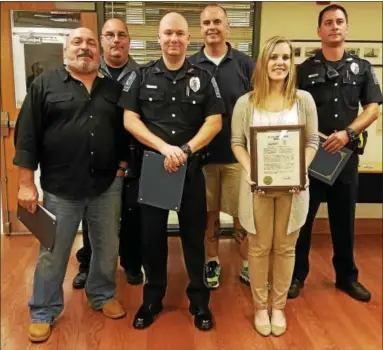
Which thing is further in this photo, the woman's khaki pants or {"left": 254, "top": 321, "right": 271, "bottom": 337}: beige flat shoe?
{"left": 254, "top": 321, "right": 271, "bottom": 337}: beige flat shoe

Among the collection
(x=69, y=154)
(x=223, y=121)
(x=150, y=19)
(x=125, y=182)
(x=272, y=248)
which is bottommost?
(x=272, y=248)

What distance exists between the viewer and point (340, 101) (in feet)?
7.16

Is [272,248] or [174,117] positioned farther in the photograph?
[272,248]

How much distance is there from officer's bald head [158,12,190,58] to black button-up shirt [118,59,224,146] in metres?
0.09

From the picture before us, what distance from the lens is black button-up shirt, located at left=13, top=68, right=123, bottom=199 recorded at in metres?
1.84

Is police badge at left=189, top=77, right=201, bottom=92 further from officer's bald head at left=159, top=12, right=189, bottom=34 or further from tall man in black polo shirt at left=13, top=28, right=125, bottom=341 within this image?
tall man in black polo shirt at left=13, top=28, right=125, bottom=341

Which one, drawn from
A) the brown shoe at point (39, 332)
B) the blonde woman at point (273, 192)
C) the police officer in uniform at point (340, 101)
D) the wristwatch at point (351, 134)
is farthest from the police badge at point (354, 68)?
the brown shoe at point (39, 332)

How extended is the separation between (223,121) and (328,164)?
586 mm

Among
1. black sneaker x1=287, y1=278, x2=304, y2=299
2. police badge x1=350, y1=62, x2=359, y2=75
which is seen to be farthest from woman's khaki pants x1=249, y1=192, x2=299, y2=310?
police badge x1=350, y1=62, x2=359, y2=75

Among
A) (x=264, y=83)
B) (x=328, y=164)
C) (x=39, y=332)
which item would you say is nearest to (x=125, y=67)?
(x=264, y=83)

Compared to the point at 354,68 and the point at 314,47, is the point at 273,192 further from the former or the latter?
the point at 314,47

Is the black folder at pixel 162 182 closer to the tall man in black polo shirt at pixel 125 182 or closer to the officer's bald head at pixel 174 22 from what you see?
the tall man in black polo shirt at pixel 125 182

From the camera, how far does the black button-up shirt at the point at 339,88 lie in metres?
2.17

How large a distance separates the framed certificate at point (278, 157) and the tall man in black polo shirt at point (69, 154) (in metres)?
0.64
